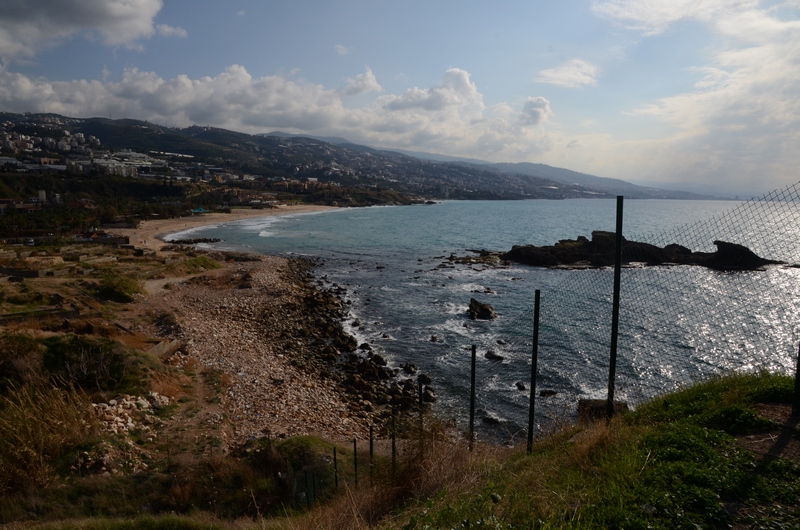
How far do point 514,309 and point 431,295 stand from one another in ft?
19.1

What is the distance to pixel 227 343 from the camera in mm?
17672

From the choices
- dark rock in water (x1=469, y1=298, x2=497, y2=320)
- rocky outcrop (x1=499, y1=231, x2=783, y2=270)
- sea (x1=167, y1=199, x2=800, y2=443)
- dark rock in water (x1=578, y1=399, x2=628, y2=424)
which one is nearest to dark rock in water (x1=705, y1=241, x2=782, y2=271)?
rocky outcrop (x1=499, y1=231, x2=783, y2=270)

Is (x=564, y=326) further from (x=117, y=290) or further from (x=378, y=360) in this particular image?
(x=117, y=290)

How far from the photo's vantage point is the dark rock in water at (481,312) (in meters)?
23.5

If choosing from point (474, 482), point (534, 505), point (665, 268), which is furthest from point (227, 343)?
point (665, 268)

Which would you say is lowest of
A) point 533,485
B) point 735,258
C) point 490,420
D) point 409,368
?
point 490,420

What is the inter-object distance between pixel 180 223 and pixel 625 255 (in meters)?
64.6

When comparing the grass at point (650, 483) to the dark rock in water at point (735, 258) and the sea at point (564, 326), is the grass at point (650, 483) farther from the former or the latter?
the dark rock in water at point (735, 258)

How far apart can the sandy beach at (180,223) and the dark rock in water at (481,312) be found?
3191 cm

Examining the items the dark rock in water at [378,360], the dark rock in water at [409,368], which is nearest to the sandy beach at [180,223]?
the dark rock in water at [378,360]

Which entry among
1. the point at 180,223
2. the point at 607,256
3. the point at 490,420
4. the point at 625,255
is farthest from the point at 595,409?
the point at 180,223

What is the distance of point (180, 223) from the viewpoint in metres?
70.2

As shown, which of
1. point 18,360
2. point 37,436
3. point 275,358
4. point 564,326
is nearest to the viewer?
point 37,436

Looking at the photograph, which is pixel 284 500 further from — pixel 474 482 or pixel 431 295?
pixel 431 295
